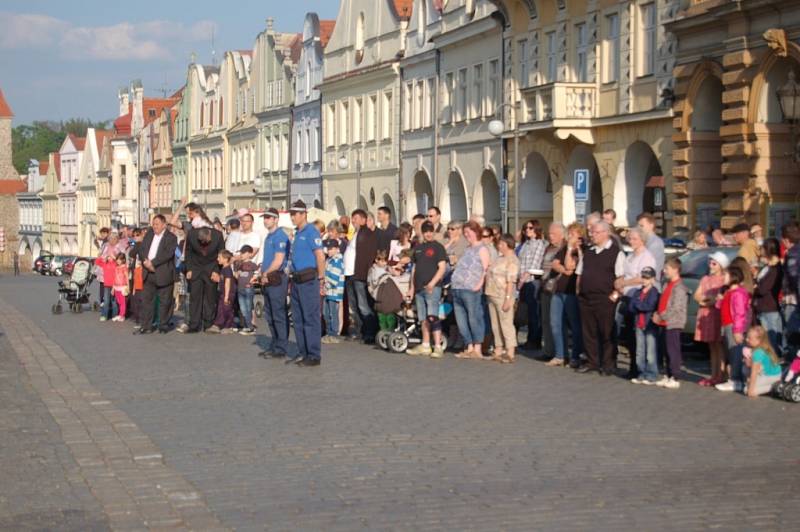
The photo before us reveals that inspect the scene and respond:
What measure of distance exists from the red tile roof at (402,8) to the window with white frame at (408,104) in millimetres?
2726

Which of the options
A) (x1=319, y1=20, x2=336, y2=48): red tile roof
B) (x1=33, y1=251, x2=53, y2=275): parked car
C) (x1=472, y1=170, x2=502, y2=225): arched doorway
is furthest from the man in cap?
(x1=33, y1=251, x2=53, y2=275): parked car

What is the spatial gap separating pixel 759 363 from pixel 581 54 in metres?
23.0

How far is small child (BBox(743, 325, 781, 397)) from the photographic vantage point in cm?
1519

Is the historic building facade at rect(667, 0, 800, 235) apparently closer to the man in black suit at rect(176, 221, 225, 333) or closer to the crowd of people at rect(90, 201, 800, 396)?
the crowd of people at rect(90, 201, 800, 396)

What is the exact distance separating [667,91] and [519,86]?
33.6 feet

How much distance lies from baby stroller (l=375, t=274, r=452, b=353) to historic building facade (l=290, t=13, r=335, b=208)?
43.0 meters

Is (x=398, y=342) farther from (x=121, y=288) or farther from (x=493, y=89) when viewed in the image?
(x=493, y=89)

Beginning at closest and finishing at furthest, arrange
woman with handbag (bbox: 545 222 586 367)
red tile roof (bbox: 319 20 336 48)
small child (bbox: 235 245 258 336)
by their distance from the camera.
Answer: woman with handbag (bbox: 545 222 586 367) → small child (bbox: 235 245 258 336) → red tile roof (bbox: 319 20 336 48)

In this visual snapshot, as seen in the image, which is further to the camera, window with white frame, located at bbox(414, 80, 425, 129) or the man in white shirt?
window with white frame, located at bbox(414, 80, 425, 129)

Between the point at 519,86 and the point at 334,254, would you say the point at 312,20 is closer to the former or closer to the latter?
the point at 519,86

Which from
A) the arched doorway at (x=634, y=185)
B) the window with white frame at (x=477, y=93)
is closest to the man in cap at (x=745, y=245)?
the arched doorway at (x=634, y=185)

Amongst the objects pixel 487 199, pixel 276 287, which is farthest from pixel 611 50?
pixel 276 287

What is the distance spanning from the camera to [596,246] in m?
17.6

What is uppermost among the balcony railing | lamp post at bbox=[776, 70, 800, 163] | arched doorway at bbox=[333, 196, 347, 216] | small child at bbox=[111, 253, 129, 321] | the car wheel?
the balcony railing
